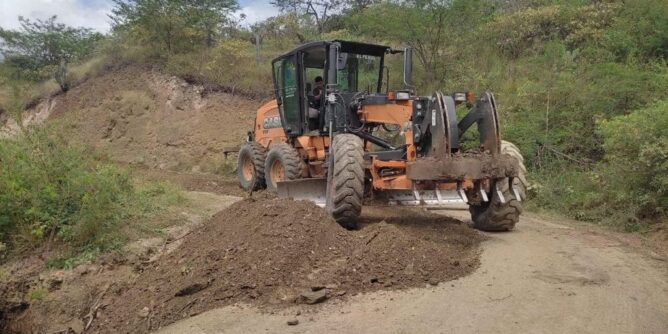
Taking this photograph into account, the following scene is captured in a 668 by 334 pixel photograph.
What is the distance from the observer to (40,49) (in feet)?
81.2

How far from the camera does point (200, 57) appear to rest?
2031 centimetres

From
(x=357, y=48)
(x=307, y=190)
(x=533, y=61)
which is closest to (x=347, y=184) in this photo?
(x=307, y=190)

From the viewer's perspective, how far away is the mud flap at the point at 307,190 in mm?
8422

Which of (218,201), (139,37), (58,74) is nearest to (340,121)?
(218,201)

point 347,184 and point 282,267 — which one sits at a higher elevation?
point 347,184

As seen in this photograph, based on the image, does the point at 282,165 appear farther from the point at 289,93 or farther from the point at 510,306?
the point at 510,306

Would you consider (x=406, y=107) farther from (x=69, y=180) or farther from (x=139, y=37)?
(x=139, y=37)

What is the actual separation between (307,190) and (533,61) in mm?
8652

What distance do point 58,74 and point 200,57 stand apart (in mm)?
6862

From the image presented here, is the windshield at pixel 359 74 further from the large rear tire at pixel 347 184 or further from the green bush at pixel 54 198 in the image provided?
the green bush at pixel 54 198

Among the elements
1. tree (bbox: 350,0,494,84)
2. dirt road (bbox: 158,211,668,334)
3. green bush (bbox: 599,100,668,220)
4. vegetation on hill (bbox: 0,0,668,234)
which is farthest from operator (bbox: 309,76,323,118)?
tree (bbox: 350,0,494,84)

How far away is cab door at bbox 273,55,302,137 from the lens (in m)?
10.1

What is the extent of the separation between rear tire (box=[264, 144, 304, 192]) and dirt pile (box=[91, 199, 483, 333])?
2.73 m

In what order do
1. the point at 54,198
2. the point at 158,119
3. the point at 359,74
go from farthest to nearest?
the point at 158,119, the point at 359,74, the point at 54,198
